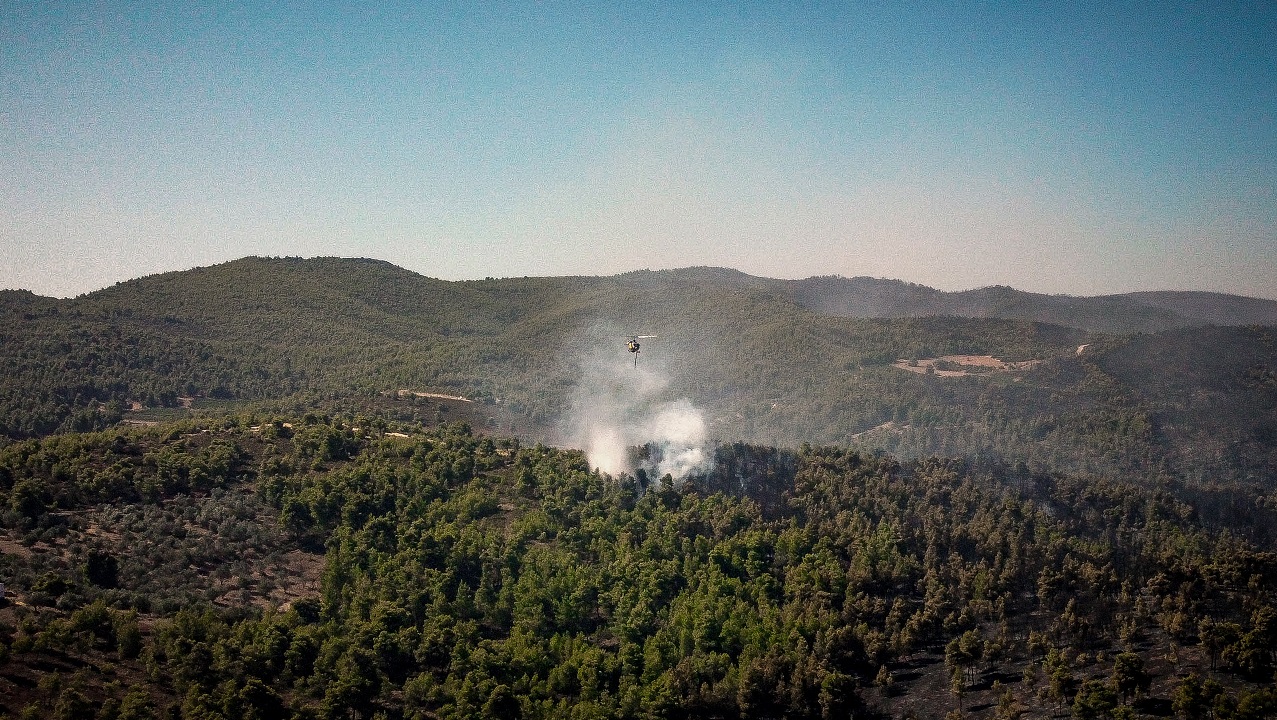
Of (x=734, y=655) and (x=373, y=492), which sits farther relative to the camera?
(x=373, y=492)

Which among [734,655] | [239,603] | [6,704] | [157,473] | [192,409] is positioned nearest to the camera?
[6,704]

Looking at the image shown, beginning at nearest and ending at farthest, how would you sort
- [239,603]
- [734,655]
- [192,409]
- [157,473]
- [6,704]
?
[6,704] → [734,655] → [239,603] → [157,473] → [192,409]

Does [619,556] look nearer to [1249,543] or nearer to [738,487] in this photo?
[738,487]

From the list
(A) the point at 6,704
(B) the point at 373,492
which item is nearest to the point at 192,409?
(B) the point at 373,492

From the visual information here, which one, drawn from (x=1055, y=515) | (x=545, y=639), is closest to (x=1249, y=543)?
(x=1055, y=515)

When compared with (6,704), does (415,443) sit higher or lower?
higher

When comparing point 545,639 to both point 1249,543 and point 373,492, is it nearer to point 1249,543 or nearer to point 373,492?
point 373,492
